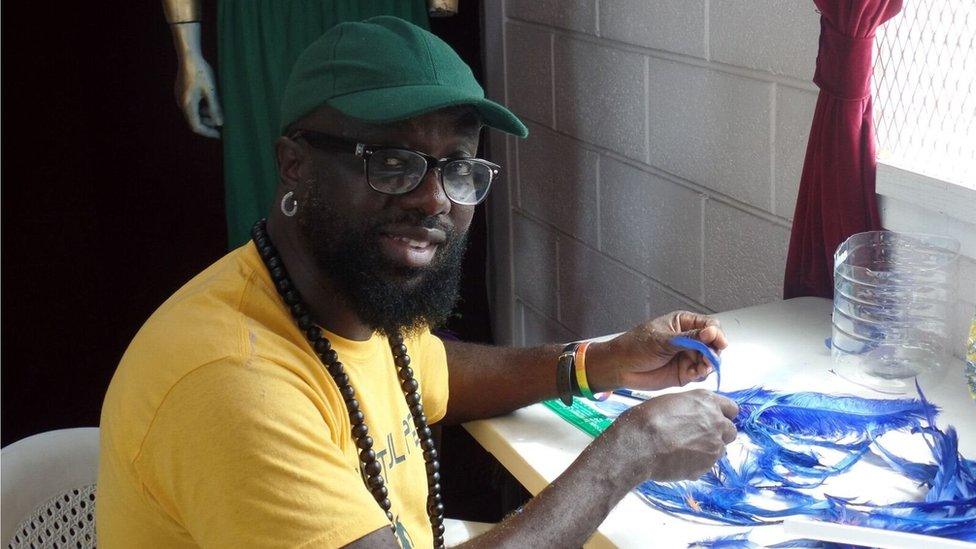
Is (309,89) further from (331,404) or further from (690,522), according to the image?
(690,522)

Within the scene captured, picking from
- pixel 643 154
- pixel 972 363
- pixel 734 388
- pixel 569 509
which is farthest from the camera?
pixel 643 154

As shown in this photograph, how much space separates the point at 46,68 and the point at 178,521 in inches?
77.2

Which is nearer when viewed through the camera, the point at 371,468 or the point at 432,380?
the point at 371,468

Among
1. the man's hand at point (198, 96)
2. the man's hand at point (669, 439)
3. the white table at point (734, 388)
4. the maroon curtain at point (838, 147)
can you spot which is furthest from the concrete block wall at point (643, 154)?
the man's hand at point (198, 96)

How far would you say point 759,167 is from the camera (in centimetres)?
196

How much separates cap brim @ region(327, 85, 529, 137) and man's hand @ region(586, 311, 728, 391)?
1.51 ft

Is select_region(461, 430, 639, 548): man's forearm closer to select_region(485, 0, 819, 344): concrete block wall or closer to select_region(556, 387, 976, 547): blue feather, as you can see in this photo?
select_region(556, 387, 976, 547): blue feather

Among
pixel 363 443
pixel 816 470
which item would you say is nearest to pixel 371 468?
pixel 363 443

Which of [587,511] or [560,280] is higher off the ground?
[587,511]

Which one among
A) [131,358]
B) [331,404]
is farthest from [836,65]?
[131,358]

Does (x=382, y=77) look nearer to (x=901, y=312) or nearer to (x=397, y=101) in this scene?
(x=397, y=101)

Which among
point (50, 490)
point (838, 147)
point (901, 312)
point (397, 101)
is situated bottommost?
point (50, 490)

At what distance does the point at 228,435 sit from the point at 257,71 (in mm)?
1679

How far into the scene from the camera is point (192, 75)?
251 centimetres
